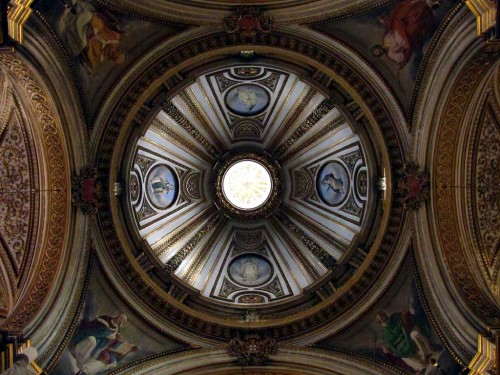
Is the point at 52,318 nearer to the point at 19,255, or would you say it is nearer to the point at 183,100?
the point at 19,255

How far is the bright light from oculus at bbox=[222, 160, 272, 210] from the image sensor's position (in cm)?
1777

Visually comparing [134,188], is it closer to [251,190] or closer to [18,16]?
[251,190]

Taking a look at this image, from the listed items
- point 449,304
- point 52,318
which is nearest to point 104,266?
point 52,318

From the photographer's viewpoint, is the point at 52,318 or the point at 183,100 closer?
the point at 52,318

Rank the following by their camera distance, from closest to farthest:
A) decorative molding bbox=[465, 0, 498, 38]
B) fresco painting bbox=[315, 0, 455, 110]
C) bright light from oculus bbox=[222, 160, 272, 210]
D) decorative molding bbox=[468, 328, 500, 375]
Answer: decorative molding bbox=[465, 0, 498, 38] → decorative molding bbox=[468, 328, 500, 375] → fresco painting bbox=[315, 0, 455, 110] → bright light from oculus bbox=[222, 160, 272, 210]

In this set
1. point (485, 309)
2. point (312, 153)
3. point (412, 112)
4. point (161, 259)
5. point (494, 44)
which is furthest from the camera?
point (312, 153)

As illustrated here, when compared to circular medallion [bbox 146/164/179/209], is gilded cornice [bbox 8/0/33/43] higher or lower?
lower

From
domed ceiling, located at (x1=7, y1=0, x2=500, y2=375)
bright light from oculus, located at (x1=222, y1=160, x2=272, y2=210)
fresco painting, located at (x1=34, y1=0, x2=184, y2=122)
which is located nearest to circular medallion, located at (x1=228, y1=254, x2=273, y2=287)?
domed ceiling, located at (x1=7, y1=0, x2=500, y2=375)

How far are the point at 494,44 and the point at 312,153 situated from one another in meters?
6.72

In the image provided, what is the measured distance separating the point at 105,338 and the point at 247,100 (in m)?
6.82

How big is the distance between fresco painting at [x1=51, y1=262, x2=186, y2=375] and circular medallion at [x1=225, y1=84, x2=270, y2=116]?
5.56 meters

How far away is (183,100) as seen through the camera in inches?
647

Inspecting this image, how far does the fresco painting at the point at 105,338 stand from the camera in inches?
517

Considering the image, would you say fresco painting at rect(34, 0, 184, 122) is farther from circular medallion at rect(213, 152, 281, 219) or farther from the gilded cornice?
circular medallion at rect(213, 152, 281, 219)
